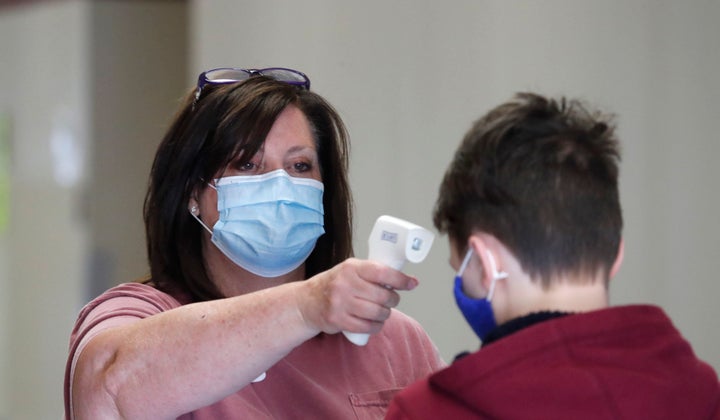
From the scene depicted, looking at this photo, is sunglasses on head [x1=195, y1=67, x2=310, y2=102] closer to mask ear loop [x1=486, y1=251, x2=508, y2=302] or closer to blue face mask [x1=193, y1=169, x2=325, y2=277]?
blue face mask [x1=193, y1=169, x2=325, y2=277]

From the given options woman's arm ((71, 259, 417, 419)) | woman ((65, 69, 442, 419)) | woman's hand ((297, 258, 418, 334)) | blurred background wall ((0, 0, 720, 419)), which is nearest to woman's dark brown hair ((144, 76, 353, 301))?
woman ((65, 69, 442, 419))

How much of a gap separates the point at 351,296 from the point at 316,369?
461mm

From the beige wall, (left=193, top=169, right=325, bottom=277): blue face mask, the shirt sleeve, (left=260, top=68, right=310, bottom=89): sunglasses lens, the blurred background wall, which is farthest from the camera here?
the beige wall

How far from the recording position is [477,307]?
115 centimetres

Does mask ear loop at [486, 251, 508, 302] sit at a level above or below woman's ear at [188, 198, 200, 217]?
above

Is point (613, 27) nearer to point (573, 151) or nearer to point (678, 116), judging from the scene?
point (678, 116)

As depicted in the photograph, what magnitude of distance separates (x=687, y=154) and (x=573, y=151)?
172cm

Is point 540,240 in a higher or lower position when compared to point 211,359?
higher

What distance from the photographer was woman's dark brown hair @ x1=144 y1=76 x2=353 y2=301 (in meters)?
1.69

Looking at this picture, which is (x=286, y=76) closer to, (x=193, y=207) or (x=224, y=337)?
(x=193, y=207)

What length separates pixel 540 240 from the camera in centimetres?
110

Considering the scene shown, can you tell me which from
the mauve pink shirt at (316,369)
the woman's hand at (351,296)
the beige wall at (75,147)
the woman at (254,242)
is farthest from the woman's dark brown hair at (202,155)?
the beige wall at (75,147)

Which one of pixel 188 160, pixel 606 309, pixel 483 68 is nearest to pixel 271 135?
pixel 188 160

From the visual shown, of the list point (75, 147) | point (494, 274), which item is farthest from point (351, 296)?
point (75, 147)
